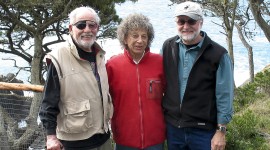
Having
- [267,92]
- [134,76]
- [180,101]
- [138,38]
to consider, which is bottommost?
[267,92]

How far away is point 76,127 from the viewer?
249 cm

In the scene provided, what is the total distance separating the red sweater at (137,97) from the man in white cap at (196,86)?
0.26 ft

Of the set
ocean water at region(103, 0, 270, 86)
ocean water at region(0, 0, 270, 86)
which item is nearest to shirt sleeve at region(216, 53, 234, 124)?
ocean water at region(0, 0, 270, 86)

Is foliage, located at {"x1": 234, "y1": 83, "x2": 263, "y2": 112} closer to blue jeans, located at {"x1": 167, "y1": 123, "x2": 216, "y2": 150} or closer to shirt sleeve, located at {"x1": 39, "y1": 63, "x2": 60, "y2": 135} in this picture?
blue jeans, located at {"x1": 167, "y1": 123, "x2": 216, "y2": 150}

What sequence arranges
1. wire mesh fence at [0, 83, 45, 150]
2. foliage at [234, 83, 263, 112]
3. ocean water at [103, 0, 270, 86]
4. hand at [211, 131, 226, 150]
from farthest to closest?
ocean water at [103, 0, 270, 86], foliage at [234, 83, 263, 112], wire mesh fence at [0, 83, 45, 150], hand at [211, 131, 226, 150]

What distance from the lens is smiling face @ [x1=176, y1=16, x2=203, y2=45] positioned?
2.61 m

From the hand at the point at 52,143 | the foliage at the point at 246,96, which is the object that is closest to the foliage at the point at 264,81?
the foliage at the point at 246,96

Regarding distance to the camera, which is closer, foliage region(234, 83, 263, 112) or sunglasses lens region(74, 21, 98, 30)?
sunglasses lens region(74, 21, 98, 30)

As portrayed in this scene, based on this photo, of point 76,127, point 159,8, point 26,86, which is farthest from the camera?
point 159,8

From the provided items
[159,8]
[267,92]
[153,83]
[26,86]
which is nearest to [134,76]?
[153,83]

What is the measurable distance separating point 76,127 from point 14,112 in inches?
71.5

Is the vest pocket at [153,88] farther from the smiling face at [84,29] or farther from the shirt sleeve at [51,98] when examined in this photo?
the shirt sleeve at [51,98]

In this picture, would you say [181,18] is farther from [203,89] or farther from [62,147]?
[62,147]

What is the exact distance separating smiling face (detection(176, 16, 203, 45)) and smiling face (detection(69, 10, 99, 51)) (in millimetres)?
581
